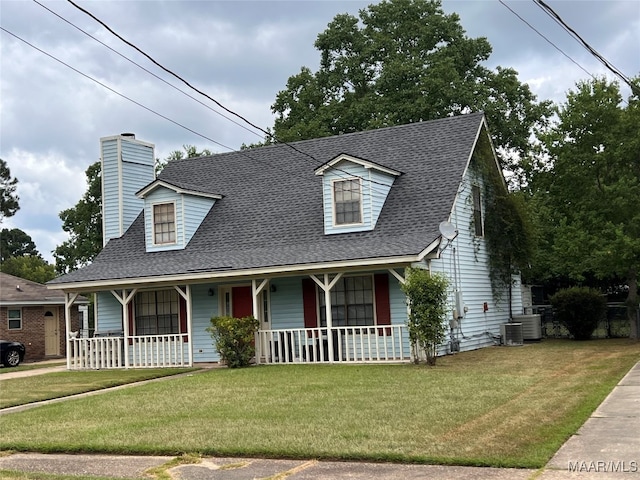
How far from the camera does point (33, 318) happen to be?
29.1 metres

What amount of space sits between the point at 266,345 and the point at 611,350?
833 centimetres

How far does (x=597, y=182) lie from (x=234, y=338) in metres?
11.4

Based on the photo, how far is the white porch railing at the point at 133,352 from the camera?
19922mm

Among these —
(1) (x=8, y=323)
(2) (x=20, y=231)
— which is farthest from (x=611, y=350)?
(2) (x=20, y=231)

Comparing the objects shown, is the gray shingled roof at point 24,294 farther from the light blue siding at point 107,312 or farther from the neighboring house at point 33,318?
the light blue siding at point 107,312

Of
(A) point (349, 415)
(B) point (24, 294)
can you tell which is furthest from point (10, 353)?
(A) point (349, 415)

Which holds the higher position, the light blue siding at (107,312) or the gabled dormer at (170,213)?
the gabled dormer at (170,213)

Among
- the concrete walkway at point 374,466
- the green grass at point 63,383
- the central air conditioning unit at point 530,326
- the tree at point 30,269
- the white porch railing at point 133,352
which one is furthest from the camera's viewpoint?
the tree at point 30,269

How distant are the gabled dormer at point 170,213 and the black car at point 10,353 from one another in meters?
6.14

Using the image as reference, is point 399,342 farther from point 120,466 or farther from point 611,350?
point 120,466

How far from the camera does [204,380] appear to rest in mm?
14867

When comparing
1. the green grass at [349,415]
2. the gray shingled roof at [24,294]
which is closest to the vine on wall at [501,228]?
the green grass at [349,415]

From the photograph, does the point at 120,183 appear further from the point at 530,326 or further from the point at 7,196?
the point at 7,196

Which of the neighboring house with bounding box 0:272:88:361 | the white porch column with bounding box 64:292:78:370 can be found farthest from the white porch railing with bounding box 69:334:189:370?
the neighboring house with bounding box 0:272:88:361
